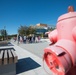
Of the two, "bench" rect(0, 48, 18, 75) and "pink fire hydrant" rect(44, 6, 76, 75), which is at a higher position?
"pink fire hydrant" rect(44, 6, 76, 75)

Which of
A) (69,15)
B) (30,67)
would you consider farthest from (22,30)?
(69,15)

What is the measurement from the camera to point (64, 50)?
0.92 metres

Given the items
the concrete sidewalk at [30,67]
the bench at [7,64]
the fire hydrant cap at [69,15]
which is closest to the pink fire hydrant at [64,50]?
the fire hydrant cap at [69,15]

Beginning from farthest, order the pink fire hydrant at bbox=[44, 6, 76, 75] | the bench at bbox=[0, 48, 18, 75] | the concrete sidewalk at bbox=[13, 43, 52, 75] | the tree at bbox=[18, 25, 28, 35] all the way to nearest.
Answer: the tree at bbox=[18, 25, 28, 35] → the concrete sidewalk at bbox=[13, 43, 52, 75] → the bench at bbox=[0, 48, 18, 75] → the pink fire hydrant at bbox=[44, 6, 76, 75]

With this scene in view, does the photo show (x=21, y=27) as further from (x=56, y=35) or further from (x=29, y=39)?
(x=56, y=35)

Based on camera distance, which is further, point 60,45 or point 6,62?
point 6,62

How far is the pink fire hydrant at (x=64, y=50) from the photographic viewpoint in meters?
0.88

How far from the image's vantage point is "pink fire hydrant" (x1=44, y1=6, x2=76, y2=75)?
88cm

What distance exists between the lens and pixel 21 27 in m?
40.1

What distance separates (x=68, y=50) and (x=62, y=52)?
2.7 inches

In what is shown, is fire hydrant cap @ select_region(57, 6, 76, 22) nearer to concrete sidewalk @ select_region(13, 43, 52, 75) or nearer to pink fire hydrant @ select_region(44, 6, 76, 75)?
pink fire hydrant @ select_region(44, 6, 76, 75)

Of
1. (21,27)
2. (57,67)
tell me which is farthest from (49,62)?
(21,27)

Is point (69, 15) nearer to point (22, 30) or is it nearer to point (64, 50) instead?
point (64, 50)

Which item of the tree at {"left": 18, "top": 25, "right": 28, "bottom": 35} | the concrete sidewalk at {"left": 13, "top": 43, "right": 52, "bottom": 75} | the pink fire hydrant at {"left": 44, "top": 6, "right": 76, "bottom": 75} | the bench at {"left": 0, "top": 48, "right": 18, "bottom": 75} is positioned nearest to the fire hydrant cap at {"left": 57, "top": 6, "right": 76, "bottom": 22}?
the pink fire hydrant at {"left": 44, "top": 6, "right": 76, "bottom": 75}
